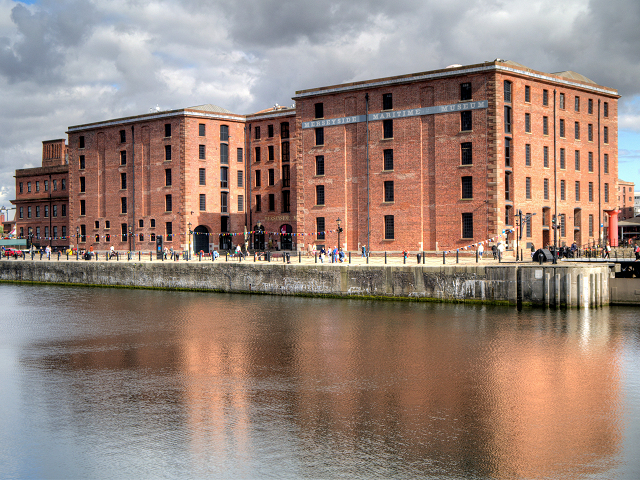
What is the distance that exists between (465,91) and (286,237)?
2634 cm

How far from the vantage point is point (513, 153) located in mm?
47438

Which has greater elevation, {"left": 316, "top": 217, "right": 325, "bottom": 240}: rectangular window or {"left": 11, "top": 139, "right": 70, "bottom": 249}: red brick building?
{"left": 11, "top": 139, "right": 70, "bottom": 249}: red brick building

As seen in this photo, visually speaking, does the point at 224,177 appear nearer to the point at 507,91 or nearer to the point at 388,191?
the point at 388,191

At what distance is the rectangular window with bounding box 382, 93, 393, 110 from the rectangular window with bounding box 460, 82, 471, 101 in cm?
579

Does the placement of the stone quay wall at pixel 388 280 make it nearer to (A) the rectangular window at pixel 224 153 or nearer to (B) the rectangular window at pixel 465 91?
(B) the rectangular window at pixel 465 91

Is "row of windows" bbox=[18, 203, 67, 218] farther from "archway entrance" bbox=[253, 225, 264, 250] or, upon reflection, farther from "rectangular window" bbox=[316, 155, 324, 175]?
"rectangular window" bbox=[316, 155, 324, 175]

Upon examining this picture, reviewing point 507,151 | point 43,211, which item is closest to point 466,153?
point 507,151

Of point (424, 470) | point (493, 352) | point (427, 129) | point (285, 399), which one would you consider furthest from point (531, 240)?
point (424, 470)

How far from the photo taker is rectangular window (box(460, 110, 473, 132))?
155 ft

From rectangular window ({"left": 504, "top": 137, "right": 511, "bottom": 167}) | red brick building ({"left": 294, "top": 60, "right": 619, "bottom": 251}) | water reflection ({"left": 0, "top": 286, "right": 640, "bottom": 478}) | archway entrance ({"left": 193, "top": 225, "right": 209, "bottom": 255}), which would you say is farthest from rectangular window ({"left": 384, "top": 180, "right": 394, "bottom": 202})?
archway entrance ({"left": 193, "top": 225, "right": 209, "bottom": 255})

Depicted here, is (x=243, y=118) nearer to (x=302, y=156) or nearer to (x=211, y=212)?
(x=211, y=212)

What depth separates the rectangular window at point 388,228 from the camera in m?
50.9

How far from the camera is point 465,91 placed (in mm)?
47344

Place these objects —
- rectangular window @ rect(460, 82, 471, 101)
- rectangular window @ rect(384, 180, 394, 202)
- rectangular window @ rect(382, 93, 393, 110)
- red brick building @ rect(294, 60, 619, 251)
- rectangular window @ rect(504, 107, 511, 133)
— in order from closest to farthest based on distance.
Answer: red brick building @ rect(294, 60, 619, 251)
rectangular window @ rect(460, 82, 471, 101)
rectangular window @ rect(504, 107, 511, 133)
rectangular window @ rect(382, 93, 393, 110)
rectangular window @ rect(384, 180, 394, 202)
